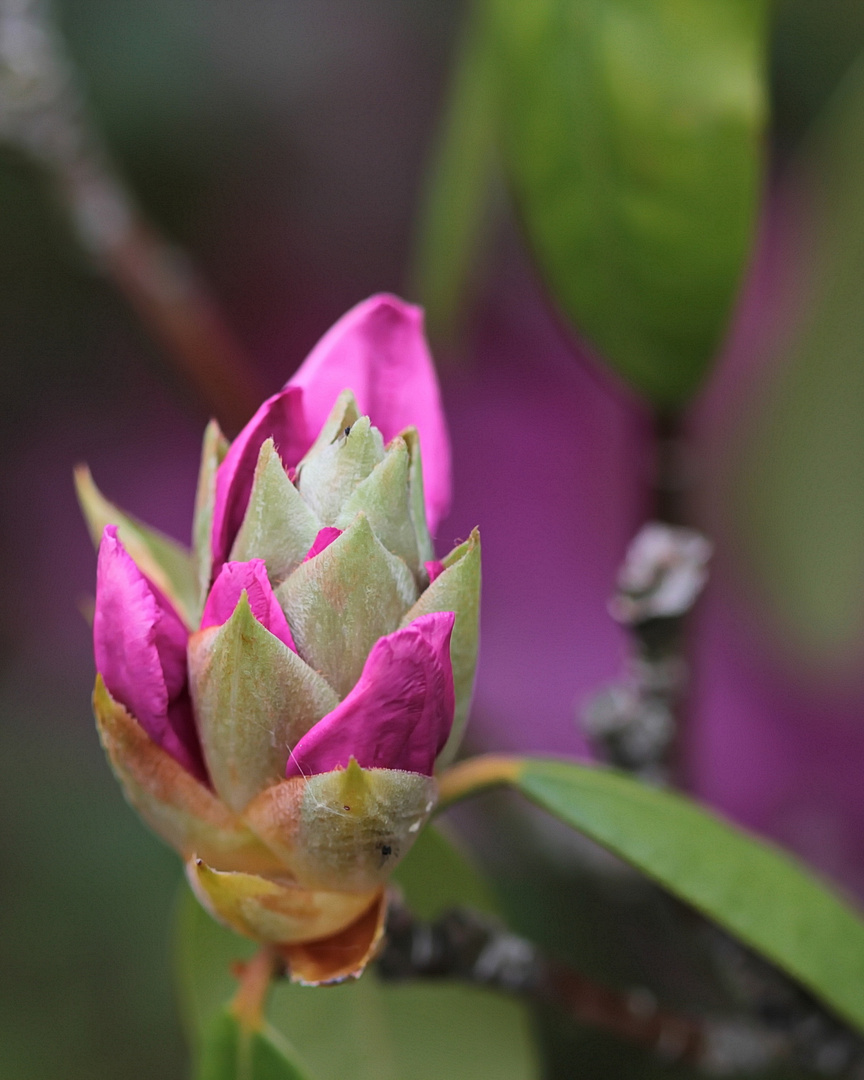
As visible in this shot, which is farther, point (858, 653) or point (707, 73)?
point (858, 653)

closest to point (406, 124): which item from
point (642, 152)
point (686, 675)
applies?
point (642, 152)

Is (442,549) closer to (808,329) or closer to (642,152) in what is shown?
(808,329)

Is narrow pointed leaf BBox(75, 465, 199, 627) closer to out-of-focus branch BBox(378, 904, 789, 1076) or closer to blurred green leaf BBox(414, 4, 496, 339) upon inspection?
out-of-focus branch BBox(378, 904, 789, 1076)

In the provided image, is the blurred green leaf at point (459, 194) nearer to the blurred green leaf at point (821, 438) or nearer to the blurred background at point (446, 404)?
the blurred background at point (446, 404)

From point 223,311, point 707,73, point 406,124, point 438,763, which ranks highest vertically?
point 707,73

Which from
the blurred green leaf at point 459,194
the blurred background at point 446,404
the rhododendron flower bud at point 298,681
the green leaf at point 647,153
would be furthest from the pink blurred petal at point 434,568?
the blurred green leaf at point 459,194

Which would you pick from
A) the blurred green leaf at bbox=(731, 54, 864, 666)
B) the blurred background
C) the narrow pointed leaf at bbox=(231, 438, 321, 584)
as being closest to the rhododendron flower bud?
the narrow pointed leaf at bbox=(231, 438, 321, 584)

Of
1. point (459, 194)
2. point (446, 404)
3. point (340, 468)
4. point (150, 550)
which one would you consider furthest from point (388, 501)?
point (446, 404)

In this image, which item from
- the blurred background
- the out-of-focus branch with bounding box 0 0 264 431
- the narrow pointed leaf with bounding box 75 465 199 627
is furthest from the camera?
the blurred background
